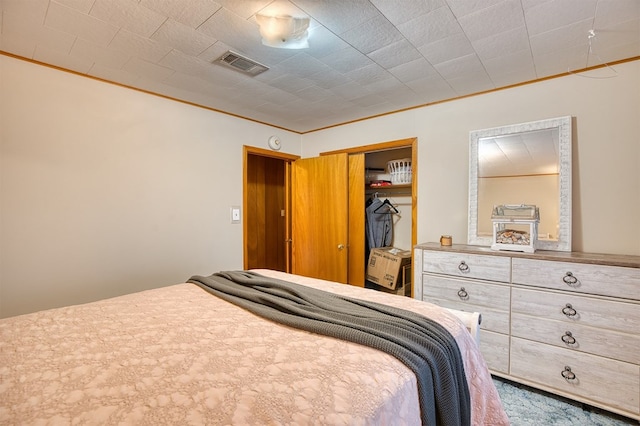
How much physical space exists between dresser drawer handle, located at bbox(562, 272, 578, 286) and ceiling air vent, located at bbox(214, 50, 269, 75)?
2459 mm

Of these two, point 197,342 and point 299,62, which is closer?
point 197,342

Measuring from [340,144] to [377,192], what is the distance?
84cm

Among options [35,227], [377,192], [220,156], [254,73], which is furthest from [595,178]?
[35,227]

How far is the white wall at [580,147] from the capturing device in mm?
2039

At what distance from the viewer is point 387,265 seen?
3398 millimetres

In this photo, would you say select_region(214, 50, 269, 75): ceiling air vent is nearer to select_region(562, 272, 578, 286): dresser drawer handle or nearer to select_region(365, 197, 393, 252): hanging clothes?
select_region(365, 197, 393, 252): hanging clothes

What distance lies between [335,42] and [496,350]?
240 centimetres

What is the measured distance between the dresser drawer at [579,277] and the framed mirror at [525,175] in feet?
1.17

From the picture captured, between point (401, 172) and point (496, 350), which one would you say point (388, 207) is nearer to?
point (401, 172)

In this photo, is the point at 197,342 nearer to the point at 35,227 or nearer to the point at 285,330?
the point at 285,330

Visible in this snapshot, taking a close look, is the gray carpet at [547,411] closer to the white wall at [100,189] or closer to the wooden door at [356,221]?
the wooden door at [356,221]

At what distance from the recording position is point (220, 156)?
3.11 meters

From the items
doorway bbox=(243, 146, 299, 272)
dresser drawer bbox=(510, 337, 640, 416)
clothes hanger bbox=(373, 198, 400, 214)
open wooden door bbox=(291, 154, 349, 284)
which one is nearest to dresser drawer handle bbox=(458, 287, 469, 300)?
dresser drawer bbox=(510, 337, 640, 416)

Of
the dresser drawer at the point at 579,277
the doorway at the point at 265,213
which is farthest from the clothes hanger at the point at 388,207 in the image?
the dresser drawer at the point at 579,277
